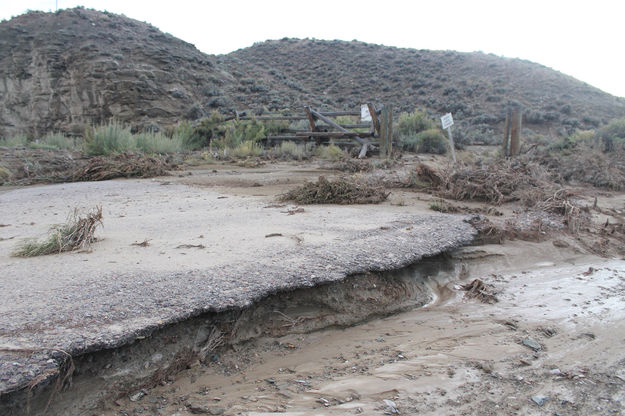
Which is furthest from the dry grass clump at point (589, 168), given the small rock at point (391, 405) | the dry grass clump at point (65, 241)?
the dry grass clump at point (65, 241)

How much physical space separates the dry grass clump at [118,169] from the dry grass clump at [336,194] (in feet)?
12.6

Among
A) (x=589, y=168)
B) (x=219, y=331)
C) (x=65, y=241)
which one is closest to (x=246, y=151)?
(x=589, y=168)

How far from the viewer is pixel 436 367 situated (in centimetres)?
276

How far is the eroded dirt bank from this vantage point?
→ 7.77ft

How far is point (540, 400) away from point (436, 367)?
1.89ft

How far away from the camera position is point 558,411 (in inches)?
90.9

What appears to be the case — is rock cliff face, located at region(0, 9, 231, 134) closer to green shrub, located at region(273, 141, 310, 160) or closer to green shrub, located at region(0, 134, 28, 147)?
green shrub, located at region(0, 134, 28, 147)

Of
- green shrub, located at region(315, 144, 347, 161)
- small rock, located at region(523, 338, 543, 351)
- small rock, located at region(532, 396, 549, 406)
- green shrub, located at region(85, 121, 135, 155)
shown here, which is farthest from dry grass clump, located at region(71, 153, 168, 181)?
small rock, located at region(532, 396, 549, 406)

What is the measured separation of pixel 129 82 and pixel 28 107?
533 cm

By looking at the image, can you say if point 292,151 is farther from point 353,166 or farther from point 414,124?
point 414,124

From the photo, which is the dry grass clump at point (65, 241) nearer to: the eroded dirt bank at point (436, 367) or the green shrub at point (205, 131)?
the eroded dirt bank at point (436, 367)

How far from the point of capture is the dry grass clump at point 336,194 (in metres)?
6.57

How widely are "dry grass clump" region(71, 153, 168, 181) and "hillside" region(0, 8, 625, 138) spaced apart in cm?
1080

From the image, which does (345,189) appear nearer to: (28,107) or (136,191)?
(136,191)
